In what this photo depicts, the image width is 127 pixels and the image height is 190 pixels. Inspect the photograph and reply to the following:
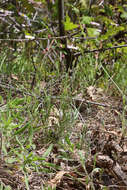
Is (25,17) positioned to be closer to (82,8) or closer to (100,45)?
(82,8)

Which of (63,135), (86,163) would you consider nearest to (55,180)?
(86,163)

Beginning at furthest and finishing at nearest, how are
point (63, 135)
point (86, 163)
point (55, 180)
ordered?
point (63, 135), point (86, 163), point (55, 180)

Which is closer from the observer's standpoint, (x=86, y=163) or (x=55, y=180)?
(x=55, y=180)

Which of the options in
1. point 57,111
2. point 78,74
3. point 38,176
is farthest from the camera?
point 78,74

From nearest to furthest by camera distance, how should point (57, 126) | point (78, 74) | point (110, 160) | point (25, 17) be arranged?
point (110, 160)
point (57, 126)
point (78, 74)
point (25, 17)

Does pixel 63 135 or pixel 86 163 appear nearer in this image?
pixel 86 163

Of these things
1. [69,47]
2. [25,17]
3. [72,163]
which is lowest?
[72,163]

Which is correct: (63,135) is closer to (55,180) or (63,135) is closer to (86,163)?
(86,163)

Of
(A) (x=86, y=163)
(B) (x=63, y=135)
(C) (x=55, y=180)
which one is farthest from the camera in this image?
(B) (x=63, y=135)

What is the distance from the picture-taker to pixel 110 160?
1369 mm

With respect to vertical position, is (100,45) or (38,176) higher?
(100,45)

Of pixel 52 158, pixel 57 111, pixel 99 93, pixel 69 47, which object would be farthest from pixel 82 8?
pixel 52 158

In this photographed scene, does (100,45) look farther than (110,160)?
Yes

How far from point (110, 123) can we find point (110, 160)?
44 centimetres
